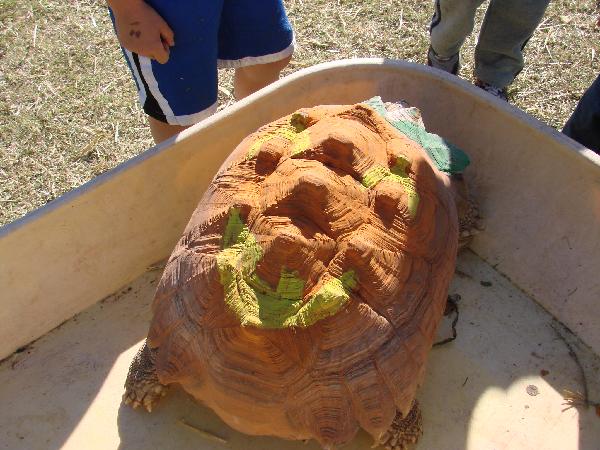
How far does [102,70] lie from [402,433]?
235cm

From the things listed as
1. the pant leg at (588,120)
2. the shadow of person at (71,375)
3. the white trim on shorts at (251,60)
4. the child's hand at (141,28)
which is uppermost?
the child's hand at (141,28)

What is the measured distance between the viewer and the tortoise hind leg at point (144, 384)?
67.4 inches

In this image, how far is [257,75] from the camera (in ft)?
7.65

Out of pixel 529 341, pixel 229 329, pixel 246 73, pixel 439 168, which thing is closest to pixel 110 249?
pixel 229 329

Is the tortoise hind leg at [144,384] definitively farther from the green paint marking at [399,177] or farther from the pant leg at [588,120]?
the pant leg at [588,120]

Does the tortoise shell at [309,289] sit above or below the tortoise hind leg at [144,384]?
above

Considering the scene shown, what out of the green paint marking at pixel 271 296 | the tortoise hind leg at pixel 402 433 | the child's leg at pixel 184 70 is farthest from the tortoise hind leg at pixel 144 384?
the child's leg at pixel 184 70

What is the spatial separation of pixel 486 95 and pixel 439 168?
0.31 metres

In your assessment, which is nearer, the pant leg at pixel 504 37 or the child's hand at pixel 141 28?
the child's hand at pixel 141 28

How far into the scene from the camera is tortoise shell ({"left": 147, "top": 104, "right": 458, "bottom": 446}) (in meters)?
1.32

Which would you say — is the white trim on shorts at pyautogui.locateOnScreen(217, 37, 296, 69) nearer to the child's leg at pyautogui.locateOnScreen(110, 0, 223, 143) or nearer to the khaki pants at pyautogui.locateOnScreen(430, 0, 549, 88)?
the child's leg at pyautogui.locateOnScreen(110, 0, 223, 143)

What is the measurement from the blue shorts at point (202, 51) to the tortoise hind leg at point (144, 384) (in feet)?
2.48

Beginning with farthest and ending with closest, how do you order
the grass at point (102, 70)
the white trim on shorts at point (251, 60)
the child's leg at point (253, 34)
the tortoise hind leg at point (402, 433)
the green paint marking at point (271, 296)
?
the grass at point (102, 70) < the white trim on shorts at point (251, 60) < the child's leg at point (253, 34) < the tortoise hind leg at point (402, 433) < the green paint marking at point (271, 296)

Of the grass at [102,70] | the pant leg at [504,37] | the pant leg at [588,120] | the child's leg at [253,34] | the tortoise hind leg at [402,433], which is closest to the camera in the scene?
the tortoise hind leg at [402,433]
